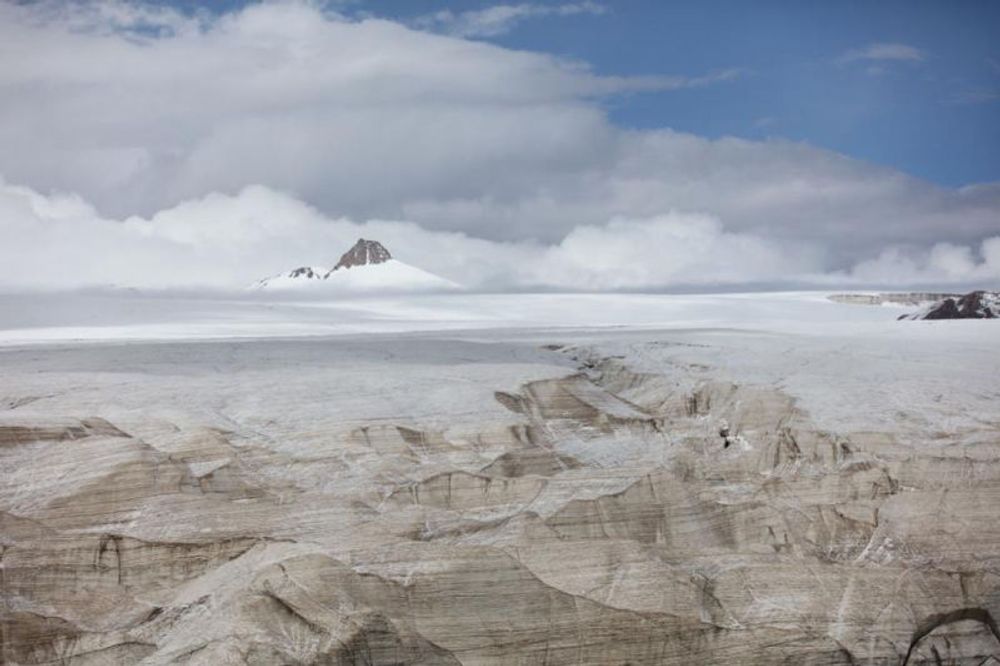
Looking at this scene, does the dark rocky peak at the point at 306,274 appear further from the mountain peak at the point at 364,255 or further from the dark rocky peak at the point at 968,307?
the dark rocky peak at the point at 968,307

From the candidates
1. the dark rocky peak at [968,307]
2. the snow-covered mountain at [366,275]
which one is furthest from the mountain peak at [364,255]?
the dark rocky peak at [968,307]

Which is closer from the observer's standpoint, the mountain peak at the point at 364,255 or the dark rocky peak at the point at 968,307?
the dark rocky peak at the point at 968,307

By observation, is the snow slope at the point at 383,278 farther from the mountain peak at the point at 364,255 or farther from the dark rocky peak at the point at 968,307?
the dark rocky peak at the point at 968,307

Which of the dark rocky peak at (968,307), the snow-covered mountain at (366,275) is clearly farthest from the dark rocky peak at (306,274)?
the dark rocky peak at (968,307)

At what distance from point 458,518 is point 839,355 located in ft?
50.0

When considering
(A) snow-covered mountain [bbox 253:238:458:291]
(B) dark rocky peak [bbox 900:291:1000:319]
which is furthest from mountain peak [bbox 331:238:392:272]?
(B) dark rocky peak [bbox 900:291:1000:319]

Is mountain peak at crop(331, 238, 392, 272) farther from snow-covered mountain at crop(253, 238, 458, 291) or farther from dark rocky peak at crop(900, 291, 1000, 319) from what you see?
dark rocky peak at crop(900, 291, 1000, 319)

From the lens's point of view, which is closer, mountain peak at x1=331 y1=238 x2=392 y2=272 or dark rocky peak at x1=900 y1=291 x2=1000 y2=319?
dark rocky peak at x1=900 y1=291 x2=1000 y2=319

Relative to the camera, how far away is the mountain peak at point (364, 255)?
474 ft

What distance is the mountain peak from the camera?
144 meters

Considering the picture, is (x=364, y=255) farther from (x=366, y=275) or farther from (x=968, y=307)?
(x=968, y=307)

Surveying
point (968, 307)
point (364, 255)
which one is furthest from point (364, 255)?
point (968, 307)

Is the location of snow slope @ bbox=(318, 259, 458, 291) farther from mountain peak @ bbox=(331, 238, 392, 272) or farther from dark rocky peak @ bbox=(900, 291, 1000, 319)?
dark rocky peak @ bbox=(900, 291, 1000, 319)

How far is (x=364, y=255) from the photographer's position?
5846 inches
